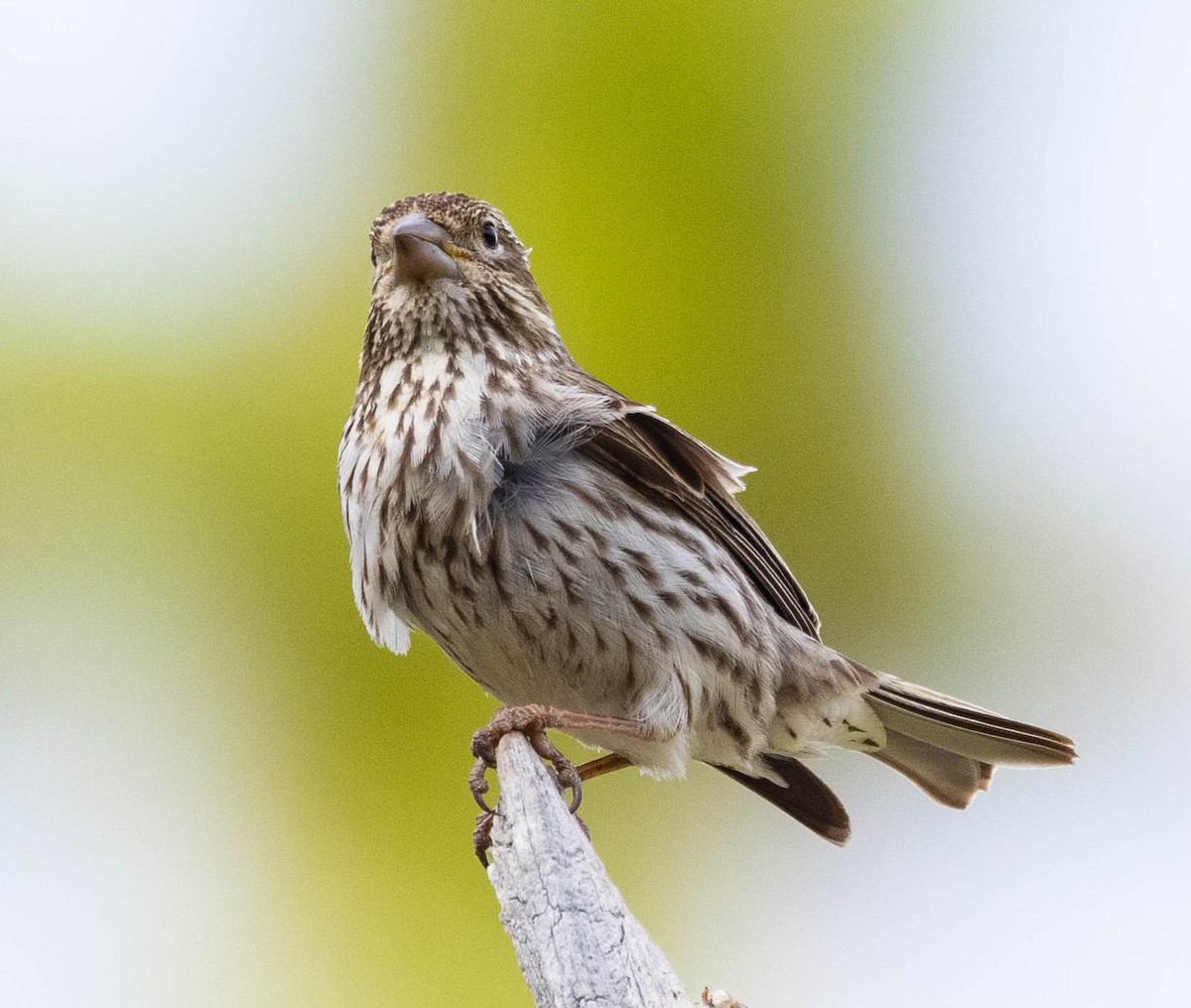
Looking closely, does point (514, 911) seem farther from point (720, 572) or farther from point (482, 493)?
point (720, 572)

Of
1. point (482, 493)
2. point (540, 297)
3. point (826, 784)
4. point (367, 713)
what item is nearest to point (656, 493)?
point (482, 493)

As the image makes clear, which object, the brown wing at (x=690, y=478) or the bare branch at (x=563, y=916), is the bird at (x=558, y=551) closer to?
the brown wing at (x=690, y=478)

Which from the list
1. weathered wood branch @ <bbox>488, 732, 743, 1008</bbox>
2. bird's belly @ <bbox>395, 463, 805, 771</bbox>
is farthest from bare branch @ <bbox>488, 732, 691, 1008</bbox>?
bird's belly @ <bbox>395, 463, 805, 771</bbox>

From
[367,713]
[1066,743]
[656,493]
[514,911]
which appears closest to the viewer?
[514,911]

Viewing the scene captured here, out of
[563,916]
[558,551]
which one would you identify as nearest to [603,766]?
[558,551]

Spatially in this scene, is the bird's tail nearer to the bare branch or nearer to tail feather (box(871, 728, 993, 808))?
tail feather (box(871, 728, 993, 808))

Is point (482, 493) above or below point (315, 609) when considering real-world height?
below

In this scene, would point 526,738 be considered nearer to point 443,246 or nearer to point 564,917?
point 564,917
